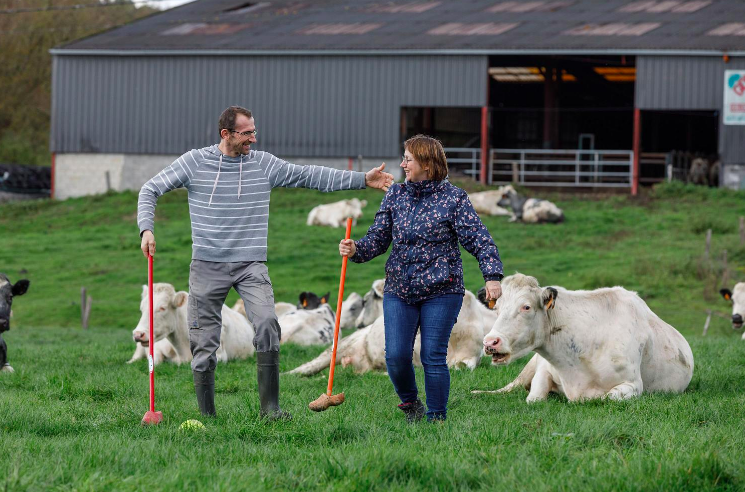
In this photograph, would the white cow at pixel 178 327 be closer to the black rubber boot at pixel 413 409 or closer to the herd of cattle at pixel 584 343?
the herd of cattle at pixel 584 343

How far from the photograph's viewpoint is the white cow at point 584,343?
802 cm

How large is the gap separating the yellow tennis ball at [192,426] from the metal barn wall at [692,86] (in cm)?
2953

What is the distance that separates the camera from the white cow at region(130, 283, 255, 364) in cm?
1166

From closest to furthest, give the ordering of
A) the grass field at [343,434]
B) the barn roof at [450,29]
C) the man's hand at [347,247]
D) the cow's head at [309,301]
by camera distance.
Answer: the grass field at [343,434] → the man's hand at [347,247] → the cow's head at [309,301] → the barn roof at [450,29]

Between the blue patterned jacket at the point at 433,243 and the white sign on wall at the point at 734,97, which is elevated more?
the white sign on wall at the point at 734,97

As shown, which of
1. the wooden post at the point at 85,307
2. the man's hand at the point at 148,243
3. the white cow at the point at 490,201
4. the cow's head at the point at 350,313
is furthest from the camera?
the white cow at the point at 490,201

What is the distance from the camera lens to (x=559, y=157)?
41.2 meters

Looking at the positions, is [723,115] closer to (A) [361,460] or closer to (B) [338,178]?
(B) [338,178]

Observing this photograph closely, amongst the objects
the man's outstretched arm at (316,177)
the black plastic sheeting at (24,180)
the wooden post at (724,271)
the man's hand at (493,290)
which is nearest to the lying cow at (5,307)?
the man's outstretched arm at (316,177)

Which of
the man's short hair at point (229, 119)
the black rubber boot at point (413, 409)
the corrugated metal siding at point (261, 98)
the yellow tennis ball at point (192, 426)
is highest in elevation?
the corrugated metal siding at point (261, 98)

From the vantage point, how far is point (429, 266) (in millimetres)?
6727

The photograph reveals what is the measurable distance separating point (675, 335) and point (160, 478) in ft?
A: 17.9

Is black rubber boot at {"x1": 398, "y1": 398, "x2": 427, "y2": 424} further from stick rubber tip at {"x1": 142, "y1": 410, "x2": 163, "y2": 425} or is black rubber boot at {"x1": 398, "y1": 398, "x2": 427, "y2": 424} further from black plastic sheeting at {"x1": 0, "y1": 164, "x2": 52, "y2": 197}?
black plastic sheeting at {"x1": 0, "y1": 164, "x2": 52, "y2": 197}

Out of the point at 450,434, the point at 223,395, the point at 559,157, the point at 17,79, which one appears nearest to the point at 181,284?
the point at 223,395
